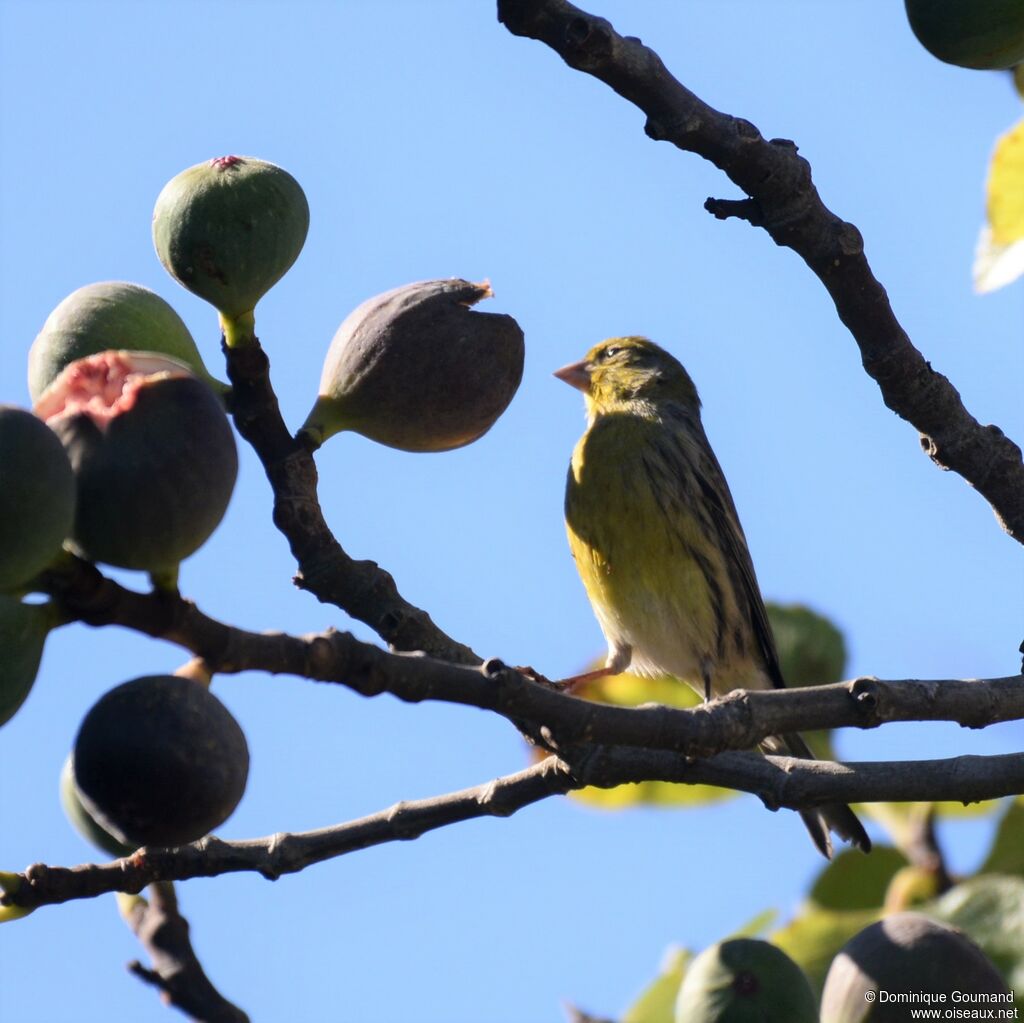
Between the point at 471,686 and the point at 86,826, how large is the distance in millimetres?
962

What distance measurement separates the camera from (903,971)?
2428mm

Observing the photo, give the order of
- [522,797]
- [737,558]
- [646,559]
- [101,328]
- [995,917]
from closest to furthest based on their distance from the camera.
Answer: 1. [101,328]
2. [522,797]
3. [995,917]
4. [646,559]
5. [737,558]

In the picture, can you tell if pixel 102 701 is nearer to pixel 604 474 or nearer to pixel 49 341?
pixel 49 341

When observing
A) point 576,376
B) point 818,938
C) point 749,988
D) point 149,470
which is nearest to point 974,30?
point 149,470

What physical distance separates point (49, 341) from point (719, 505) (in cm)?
334

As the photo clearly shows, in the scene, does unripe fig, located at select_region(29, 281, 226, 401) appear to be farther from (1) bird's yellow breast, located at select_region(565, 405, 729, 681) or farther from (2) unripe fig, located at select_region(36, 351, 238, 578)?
(1) bird's yellow breast, located at select_region(565, 405, 729, 681)

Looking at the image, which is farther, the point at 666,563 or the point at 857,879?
the point at 666,563

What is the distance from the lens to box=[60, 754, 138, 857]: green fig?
2.29 m

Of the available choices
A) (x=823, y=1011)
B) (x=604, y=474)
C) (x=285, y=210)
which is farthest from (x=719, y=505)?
(x=285, y=210)

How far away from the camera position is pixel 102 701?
1.62m

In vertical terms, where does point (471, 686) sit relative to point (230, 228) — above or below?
below

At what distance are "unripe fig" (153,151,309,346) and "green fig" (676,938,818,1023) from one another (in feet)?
4.49

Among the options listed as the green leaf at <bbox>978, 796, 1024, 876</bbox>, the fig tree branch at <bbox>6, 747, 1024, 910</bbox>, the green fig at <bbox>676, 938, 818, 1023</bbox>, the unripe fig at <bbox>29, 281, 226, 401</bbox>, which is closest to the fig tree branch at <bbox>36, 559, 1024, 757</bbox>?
the fig tree branch at <bbox>6, 747, 1024, 910</bbox>

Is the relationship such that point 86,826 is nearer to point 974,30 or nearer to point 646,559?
point 974,30
